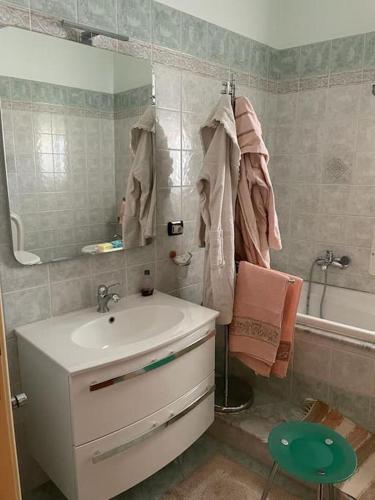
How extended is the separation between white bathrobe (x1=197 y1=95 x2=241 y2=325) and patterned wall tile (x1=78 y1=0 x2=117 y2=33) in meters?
0.61

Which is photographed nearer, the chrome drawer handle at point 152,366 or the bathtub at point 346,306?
the chrome drawer handle at point 152,366

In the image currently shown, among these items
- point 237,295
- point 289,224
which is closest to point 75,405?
point 237,295

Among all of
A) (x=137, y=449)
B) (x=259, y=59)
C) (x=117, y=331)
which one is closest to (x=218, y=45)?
(x=259, y=59)

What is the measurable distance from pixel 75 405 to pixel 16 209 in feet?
2.52

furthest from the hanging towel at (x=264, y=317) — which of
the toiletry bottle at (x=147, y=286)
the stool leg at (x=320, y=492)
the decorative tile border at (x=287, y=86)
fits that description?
the decorative tile border at (x=287, y=86)

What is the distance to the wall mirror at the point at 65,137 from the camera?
57.2 inches

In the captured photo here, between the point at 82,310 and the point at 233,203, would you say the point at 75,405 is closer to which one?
the point at 82,310

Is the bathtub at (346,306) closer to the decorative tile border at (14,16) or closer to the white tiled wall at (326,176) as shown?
the white tiled wall at (326,176)

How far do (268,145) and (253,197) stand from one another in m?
0.99

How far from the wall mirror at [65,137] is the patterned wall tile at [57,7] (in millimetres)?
95

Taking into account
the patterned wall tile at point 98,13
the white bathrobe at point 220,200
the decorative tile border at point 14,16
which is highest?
the patterned wall tile at point 98,13

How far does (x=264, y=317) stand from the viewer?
1882 mm

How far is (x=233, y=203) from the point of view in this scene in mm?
1937

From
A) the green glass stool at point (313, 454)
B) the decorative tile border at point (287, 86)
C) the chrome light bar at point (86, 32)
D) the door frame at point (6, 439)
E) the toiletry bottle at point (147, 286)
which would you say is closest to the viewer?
the door frame at point (6, 439)
